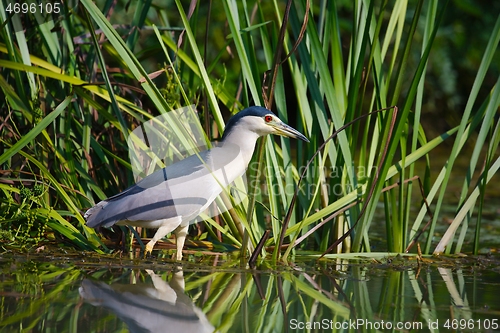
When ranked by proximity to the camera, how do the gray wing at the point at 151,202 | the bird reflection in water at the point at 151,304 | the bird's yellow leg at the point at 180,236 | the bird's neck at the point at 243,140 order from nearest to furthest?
1. the bird reflection in water at the point at 151,304
2. the gray wing at the point at 151,202
3. the bird's yellow leg at the point at 180,236
4. the bird's neck at the point at 243,140

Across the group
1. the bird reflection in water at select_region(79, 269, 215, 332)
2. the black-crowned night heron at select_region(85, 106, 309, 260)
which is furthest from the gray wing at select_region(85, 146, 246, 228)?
the bird reflection in water at select_region(79, 269, 215, 332)

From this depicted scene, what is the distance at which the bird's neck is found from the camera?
330 centimetres

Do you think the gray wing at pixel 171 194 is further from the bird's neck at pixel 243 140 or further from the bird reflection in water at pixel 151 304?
the bird reflection in water at pixel 151 304

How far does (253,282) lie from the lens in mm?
2672

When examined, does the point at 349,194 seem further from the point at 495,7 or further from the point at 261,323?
the point at 495,7

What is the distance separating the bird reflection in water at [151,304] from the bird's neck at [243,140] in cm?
89

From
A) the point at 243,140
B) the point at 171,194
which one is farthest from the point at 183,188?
the point at 243,140

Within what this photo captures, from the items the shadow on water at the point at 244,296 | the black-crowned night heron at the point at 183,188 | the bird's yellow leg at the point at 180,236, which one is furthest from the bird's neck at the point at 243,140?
the shadow on water at the point at 244,296

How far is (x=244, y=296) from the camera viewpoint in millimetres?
2461

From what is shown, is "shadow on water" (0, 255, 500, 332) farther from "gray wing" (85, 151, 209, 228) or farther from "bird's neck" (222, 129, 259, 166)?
"bird's neck" (222, 129, 259, 166)

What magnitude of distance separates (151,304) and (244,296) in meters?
0.36

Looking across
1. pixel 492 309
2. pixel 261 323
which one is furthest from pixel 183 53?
pixel 492 309

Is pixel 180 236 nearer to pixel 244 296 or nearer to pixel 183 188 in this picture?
pixel 183 188

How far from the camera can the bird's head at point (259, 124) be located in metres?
3.20
